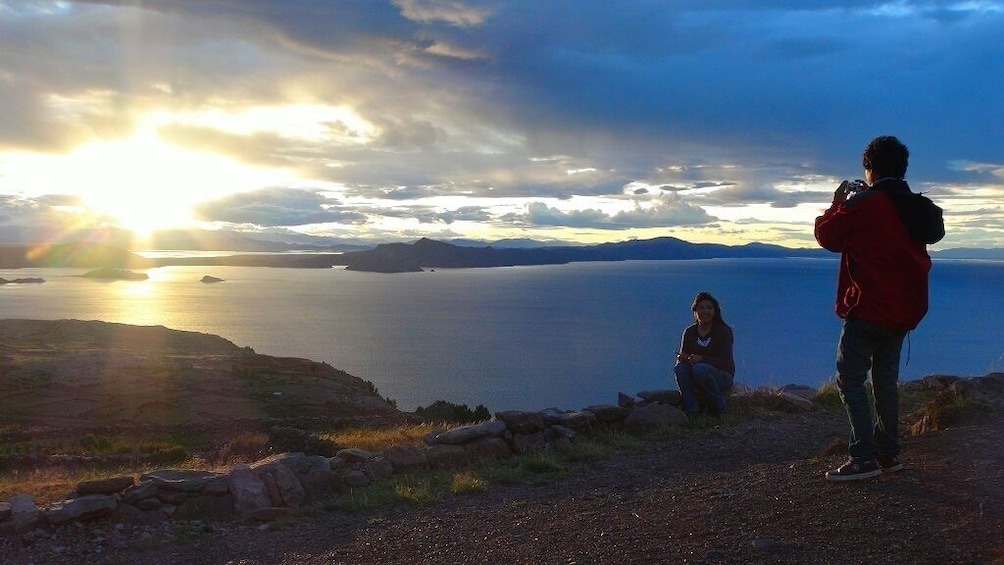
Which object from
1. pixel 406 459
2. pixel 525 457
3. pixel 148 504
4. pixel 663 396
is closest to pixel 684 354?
pixel 663 396

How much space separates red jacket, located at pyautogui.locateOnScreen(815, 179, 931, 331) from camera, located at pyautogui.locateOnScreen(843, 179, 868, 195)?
17 cm

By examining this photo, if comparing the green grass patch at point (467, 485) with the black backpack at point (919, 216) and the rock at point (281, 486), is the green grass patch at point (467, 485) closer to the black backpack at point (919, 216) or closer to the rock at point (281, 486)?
the rock at point (281, 486)

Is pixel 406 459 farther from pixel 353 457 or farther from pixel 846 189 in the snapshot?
pixel 846 189

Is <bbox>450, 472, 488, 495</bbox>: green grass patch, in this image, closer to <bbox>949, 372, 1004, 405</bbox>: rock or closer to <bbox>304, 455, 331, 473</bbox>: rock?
<bbox>304, 455, 331, 473</bbox>: rock

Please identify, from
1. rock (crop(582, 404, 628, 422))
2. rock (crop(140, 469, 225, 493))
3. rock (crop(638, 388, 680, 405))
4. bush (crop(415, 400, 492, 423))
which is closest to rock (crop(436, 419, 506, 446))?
rock (crop(582, 404, 628, 422))

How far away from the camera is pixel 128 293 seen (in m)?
140

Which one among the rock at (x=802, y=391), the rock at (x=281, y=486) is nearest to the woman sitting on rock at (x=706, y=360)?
the rock at (x=802, y=391)

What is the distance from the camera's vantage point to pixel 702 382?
8945 mm

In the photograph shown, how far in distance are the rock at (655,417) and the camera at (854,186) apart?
4027mm

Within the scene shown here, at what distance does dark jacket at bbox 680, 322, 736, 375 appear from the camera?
892cm

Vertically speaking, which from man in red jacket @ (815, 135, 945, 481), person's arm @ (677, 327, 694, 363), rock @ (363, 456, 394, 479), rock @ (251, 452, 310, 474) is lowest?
rock @ (363, 456, 394, 479)

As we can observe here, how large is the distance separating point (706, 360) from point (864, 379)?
3782mm

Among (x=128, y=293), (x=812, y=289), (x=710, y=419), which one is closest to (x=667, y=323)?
(x=812, y=289)

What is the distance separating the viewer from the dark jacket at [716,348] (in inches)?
351
